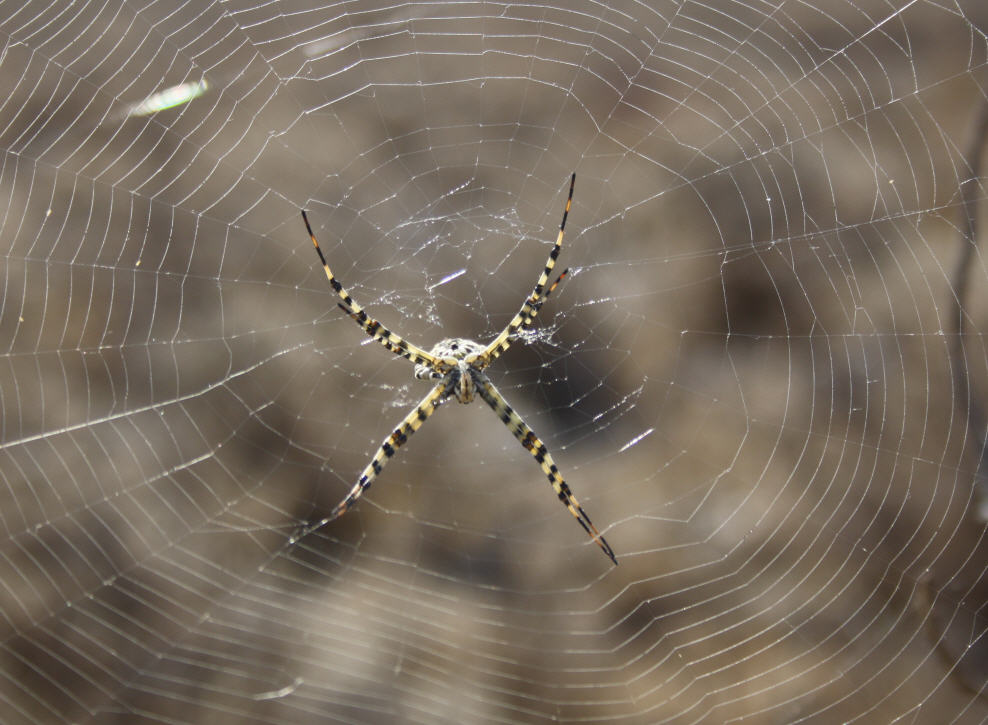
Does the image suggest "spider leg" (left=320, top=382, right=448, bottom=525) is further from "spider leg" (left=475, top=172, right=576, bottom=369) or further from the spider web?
the spider web

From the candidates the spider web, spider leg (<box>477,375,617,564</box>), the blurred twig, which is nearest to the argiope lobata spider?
spider leg (<box>477,375,617,564</box>)

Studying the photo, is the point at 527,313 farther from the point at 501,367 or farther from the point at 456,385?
the point at 501,367

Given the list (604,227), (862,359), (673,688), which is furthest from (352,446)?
→ (862,359)

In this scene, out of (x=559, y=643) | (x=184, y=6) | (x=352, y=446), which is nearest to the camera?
(x=184, y=6)

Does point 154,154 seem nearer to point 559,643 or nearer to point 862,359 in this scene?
point 559,643

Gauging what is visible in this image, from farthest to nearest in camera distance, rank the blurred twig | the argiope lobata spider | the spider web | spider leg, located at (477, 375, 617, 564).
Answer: the spider web → the blurred twig → spider leg, located at (477, 375, 617, 564) → the argiope lobata spider

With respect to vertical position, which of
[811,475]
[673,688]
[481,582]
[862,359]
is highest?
[862,359]

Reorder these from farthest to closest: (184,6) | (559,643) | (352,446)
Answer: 1. (352,446)
2. (559,643)
3. (184,6)
